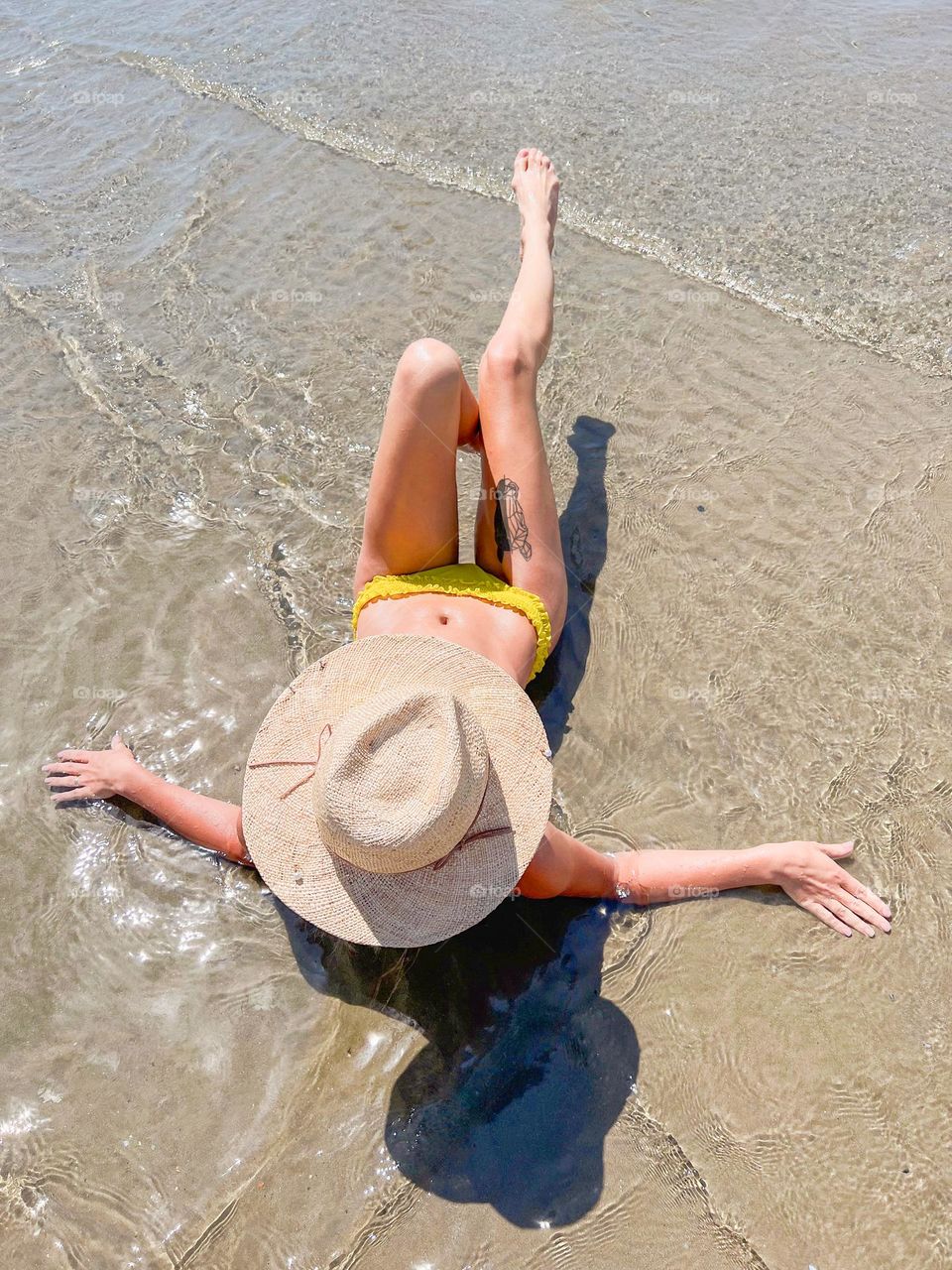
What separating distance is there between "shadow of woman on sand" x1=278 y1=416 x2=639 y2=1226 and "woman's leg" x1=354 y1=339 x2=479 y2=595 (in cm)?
134

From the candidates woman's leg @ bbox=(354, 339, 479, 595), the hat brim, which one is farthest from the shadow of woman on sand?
woman's leg @ bbox=(354, 339, 479, 595)

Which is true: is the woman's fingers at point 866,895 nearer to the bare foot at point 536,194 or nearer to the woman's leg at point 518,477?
the woman's leg at point 518,477

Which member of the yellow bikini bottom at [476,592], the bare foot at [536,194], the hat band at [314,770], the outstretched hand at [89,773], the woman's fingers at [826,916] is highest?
the bare foot at [536,194]

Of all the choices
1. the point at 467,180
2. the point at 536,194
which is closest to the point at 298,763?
the point at 536,194

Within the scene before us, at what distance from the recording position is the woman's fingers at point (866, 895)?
2861 millimetres

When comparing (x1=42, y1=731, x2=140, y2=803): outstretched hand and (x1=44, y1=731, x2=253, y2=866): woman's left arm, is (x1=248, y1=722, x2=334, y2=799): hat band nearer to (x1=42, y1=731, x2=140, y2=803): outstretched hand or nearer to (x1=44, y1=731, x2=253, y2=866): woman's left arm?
(x1=44, y1=731, x2=253, y2=866): woman's left arm

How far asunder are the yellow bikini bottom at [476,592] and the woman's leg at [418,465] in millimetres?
118

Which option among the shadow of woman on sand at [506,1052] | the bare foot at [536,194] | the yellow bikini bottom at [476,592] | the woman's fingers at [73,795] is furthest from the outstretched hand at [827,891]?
the bare foot at [536,194]

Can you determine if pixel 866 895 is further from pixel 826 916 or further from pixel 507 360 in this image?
pixel 507 360

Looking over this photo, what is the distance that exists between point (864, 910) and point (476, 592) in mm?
1698

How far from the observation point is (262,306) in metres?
5.11

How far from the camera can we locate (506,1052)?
2.70 metres

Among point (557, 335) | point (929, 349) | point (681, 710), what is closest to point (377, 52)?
point (557, 335)

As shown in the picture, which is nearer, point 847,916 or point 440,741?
point 440,741
